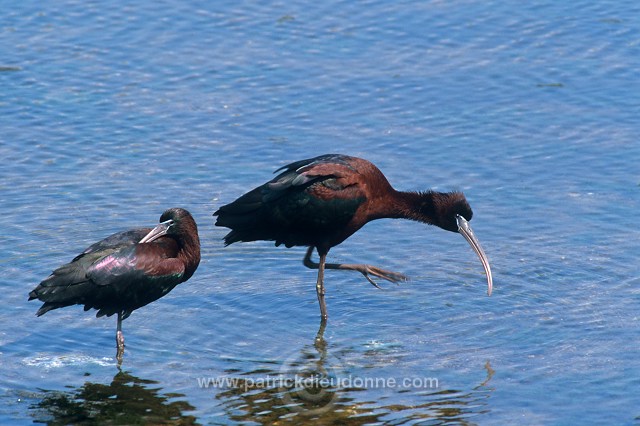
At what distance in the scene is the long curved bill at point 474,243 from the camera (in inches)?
429

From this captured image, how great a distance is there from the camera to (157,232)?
34.0 feet

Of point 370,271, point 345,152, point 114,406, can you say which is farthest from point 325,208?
point 345,152

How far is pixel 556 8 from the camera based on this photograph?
699 inches

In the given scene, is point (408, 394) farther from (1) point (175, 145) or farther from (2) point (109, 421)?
(1) point (175, 145)

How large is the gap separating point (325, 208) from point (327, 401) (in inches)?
84.9

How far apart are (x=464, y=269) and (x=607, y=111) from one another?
4249 millimetres

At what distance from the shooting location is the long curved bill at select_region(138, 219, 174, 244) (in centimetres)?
1028

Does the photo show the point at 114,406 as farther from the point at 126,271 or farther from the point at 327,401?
the point at 327,401

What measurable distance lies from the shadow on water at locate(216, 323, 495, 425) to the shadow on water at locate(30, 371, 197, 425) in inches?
16.3

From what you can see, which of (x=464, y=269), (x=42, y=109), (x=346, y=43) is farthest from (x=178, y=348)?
(x=346, y=43)

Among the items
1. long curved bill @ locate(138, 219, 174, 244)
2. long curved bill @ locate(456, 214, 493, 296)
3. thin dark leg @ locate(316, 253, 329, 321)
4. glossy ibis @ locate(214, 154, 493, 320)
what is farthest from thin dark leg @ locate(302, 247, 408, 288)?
long curved bill @ locate(138, 219, 174, 244)

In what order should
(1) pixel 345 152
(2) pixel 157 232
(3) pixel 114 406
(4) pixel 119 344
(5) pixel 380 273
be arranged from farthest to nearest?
(1) pixel 345 152 < (5) pixel 380 273 < (2) pixel 157 232 < (4) pixel 119 344 < (3) pixel 114 406

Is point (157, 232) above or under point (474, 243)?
above

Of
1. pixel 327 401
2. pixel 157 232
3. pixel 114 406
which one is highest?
pixel 157 232
